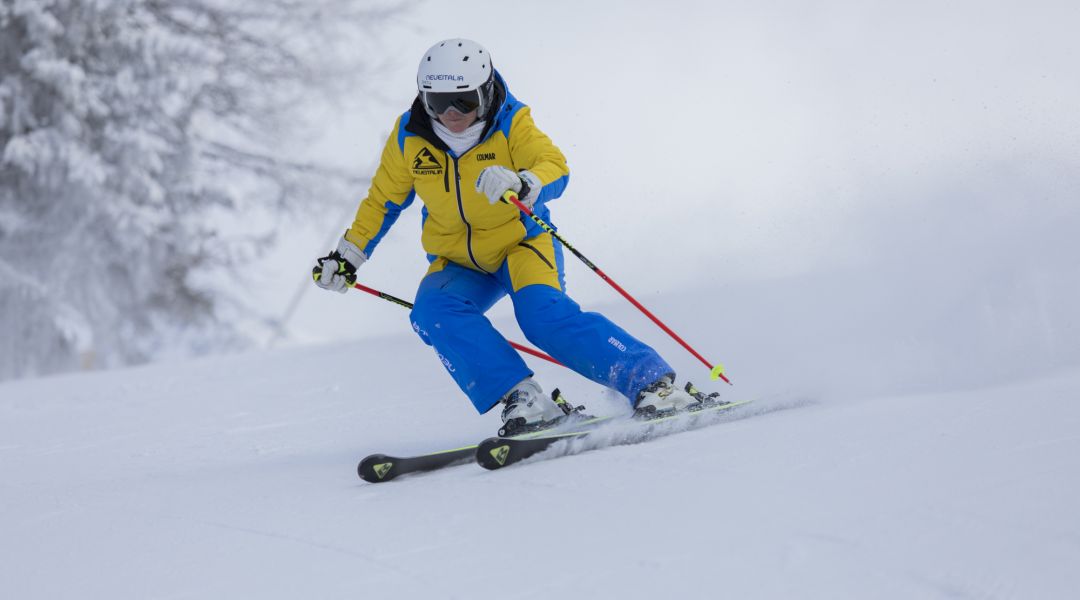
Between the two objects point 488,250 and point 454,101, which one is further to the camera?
point 488,250

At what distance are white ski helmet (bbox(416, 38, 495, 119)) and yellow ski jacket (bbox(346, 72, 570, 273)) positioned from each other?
14 centimetres

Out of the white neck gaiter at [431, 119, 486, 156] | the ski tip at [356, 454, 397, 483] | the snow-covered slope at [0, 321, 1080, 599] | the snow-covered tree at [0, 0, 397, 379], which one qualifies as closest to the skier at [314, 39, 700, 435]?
the white neck gaiter at [431, 119, 486, 156]

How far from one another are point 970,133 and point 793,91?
23.3 ft

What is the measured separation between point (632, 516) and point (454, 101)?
1.80 metres

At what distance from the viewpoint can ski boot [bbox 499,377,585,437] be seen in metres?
Answer: 3.77

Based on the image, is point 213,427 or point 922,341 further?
point 213,427

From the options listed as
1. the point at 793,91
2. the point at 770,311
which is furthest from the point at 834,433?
the point at 793,91

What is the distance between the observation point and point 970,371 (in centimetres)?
398

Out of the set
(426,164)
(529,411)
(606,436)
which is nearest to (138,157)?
(426,164)

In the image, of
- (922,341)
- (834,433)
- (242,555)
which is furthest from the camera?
(922,341)

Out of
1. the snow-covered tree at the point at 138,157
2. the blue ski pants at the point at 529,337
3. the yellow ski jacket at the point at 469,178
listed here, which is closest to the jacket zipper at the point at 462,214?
the yellow ski jacket at the point at 469,178

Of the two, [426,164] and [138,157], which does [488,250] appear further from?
[138,157]

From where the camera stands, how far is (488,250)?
4.13 m

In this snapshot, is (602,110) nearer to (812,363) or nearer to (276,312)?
(276,312)
